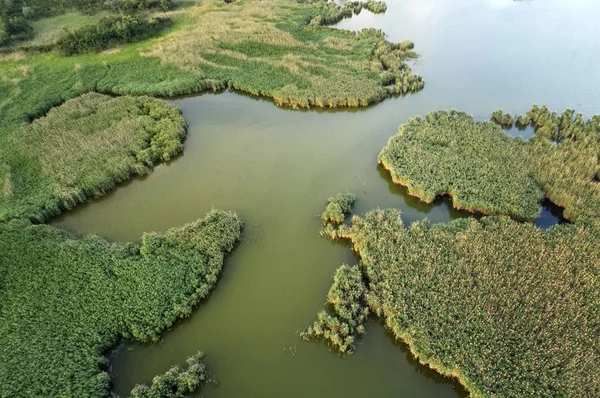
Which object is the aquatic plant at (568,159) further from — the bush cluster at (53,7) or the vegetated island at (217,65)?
the bush cluster at (53,7)

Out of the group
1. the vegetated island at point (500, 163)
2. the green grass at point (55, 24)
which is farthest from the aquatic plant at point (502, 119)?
the green grass at point (55, 24)

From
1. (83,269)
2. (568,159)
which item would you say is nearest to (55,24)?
(83,269)

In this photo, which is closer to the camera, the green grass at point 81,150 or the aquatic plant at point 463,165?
the aquatic plant at point 463,165

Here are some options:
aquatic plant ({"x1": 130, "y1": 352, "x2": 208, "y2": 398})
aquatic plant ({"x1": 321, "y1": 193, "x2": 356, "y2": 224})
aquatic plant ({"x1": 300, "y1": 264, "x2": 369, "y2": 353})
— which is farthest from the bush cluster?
aquatic plant ({"x1": 300, "y1": 264, "x2": 369, "y2": 353})

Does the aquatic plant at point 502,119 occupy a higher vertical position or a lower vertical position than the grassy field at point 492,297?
higher

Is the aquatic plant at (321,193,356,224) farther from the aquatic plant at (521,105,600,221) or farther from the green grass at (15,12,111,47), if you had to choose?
the green grass at (15,12,111,47)

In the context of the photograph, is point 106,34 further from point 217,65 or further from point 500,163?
point 500,163

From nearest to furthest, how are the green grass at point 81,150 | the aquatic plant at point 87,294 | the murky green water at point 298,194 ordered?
the aquatic plant at point 87,294
the murky green water at point 298,194
the green grass at point 81,150
